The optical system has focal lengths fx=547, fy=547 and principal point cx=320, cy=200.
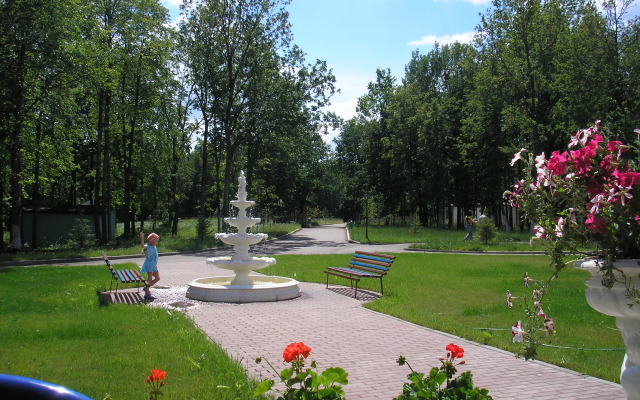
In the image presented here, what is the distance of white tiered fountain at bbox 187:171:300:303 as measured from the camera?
494 inches

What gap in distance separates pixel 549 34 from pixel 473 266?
25.5 meters

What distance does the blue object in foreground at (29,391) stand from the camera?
1.35 metres

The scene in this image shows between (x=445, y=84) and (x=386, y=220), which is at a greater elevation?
(x=445, y=84)

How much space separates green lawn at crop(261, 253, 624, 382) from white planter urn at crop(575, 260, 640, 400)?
1564 millimetres

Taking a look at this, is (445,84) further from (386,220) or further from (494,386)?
(494,386)

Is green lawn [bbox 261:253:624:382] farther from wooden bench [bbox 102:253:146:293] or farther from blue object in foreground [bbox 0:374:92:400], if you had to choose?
wooden bench [bbox 102:253:146:293]

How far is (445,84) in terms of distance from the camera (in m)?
60.8

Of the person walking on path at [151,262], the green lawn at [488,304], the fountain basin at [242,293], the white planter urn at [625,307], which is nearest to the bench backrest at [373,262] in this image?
the green lawn at [488,304]

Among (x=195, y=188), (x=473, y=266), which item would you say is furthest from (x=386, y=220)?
(x=473, y=266)

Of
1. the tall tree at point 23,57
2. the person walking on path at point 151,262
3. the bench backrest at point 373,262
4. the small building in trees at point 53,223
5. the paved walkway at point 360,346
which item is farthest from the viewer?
the small building in trees at point 53,223

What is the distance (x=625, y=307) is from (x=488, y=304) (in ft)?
28.6

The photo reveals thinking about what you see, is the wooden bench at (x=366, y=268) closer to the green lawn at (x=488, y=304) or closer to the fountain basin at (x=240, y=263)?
the green lawn at (x=488, y=304)

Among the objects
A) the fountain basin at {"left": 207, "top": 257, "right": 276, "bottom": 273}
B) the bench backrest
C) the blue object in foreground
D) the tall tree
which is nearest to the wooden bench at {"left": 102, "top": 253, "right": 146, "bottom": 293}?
the fountain basin at {"left": 207, "top": 257, "right": 276, "bottom": 273}

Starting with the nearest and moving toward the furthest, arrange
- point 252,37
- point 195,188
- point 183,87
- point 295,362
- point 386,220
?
1. point 295,362
2. point 252,37
3. point 183,87
4. point 386,220
5. point 195,188
